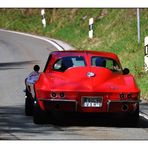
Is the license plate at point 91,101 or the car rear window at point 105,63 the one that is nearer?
the license plate at point 91,101

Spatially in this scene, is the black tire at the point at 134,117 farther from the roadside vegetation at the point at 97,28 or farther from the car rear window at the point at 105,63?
the roadside vegetation at the point at 97,28

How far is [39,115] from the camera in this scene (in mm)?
12602

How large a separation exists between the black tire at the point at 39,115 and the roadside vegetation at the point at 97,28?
4.79 metres

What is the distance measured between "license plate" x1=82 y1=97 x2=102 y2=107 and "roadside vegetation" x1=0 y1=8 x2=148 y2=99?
4822mm

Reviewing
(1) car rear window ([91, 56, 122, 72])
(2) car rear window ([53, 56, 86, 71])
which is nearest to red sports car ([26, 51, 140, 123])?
(2) car rear window ([53, 56, 86, 71])

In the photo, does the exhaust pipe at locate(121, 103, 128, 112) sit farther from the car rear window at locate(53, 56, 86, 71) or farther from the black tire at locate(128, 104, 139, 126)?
the car rear window at locate(53, 56, 86, 71)

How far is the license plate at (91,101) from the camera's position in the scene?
12.2m

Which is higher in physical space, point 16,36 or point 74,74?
point 74,74

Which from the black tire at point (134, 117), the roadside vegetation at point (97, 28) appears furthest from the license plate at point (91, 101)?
the roadside vegetation at point (97, 28)
